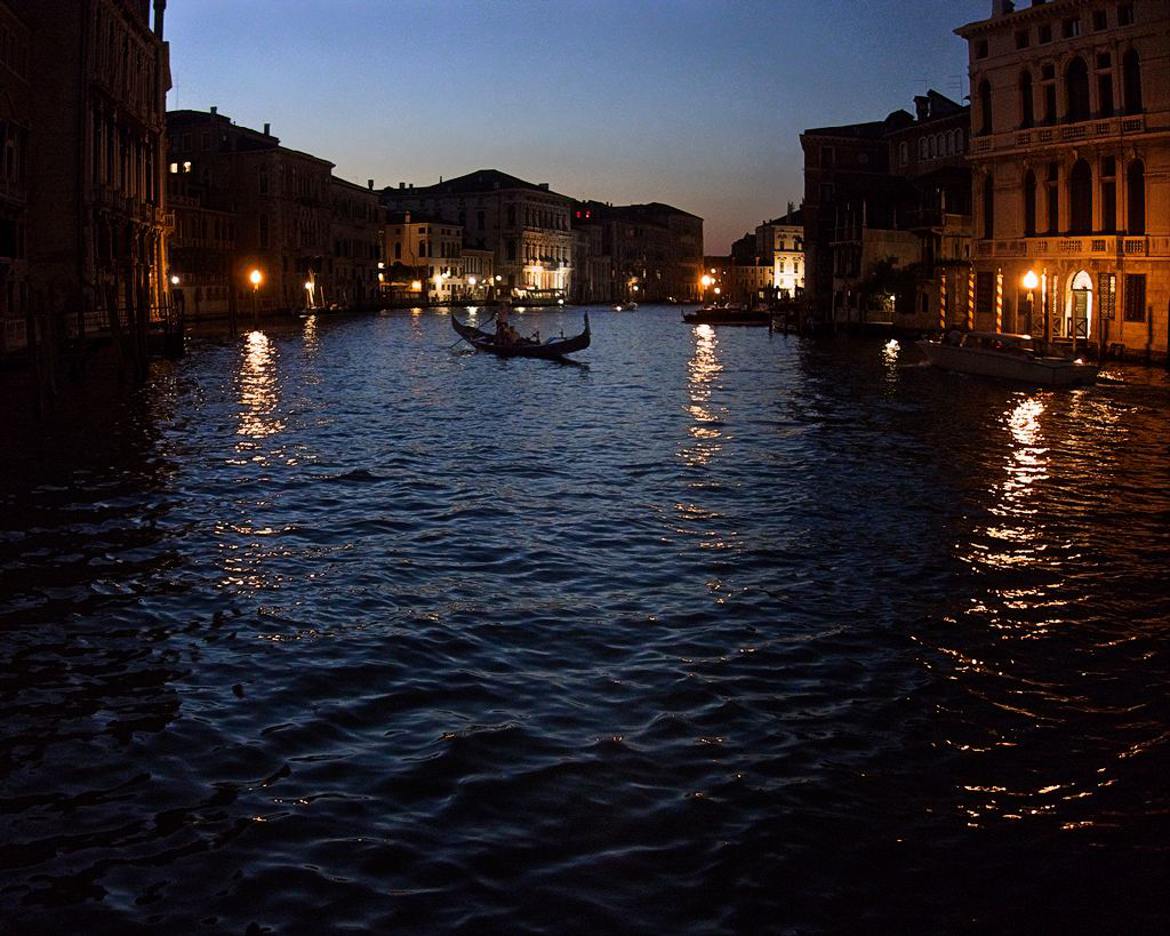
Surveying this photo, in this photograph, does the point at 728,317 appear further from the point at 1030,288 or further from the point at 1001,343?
the point at 1001,343

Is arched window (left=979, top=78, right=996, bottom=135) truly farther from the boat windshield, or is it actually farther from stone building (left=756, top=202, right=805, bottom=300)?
stone building (left=756, top=202, right=805, bottom=300)

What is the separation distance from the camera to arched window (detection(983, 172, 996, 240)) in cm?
3709

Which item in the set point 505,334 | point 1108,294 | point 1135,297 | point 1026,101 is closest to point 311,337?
point 505,334

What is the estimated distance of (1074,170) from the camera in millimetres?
34250

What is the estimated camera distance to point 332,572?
395 inches

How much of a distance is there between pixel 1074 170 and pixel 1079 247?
235 centimetres

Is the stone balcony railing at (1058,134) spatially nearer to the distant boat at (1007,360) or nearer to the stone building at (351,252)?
the distant boat at (1007,360)

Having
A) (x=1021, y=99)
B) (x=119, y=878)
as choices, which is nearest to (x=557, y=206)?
(x=1021, y=99)

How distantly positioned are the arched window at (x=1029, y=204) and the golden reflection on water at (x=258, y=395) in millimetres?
21649

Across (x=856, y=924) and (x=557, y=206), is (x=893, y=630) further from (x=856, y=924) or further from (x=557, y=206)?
(x=557, y=206)

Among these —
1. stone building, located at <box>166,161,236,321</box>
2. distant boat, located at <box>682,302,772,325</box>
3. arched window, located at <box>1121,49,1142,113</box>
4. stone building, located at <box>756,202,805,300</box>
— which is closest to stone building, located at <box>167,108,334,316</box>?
stone building, located at <box>166,161,236,321</box>

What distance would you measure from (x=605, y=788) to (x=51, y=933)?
235 cm

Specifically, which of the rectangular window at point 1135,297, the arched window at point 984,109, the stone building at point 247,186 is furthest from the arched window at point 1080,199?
the stone building at point 247,186

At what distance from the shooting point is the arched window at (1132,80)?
3206 cm
